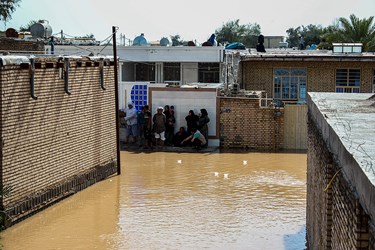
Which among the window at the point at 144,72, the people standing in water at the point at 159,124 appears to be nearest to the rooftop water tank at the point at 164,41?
the window at the point at 144,72

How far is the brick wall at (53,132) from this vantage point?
1538 cm

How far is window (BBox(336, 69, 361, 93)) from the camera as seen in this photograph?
35.1m

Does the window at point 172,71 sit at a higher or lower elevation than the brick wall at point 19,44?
lower

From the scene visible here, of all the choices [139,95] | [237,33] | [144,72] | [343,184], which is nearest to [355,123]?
[343,184]

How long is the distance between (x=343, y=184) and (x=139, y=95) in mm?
22473

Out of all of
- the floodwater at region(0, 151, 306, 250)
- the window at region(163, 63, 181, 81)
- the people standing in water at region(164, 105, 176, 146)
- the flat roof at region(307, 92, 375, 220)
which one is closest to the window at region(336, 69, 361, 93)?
the window at region(163, 63, 181, 81)

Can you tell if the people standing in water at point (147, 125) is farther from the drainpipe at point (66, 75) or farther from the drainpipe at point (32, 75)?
the drainpipe at point (32, 75)

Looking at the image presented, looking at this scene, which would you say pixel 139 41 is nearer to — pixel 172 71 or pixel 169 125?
pixel 172 71

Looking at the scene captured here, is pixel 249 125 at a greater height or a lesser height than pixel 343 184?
lesser

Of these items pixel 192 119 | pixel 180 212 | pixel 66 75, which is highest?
pixel 66 75

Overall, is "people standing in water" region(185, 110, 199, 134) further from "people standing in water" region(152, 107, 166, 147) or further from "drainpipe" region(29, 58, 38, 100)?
"drainpipe" region(29, 58, 38, 100)

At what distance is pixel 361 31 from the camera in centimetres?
4591

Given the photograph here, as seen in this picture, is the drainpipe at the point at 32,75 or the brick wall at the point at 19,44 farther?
the brick wall at the point at 19,44

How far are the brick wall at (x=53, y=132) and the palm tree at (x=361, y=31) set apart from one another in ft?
88.2
